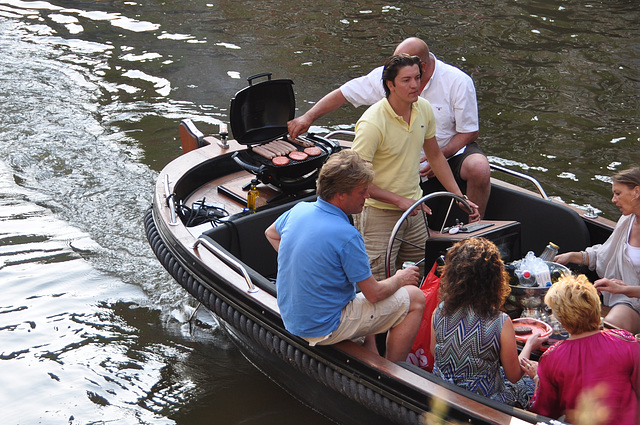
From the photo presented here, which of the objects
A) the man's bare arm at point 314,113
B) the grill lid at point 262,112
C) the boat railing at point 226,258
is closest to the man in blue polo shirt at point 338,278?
the boat railing at point 226,258

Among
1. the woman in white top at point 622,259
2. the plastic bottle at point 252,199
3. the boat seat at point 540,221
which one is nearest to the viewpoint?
the woman in white top at point 622,259

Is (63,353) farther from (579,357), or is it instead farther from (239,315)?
(579,357)

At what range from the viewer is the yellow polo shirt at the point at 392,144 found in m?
3.46

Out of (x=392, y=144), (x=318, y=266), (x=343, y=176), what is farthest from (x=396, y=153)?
(x=318, y=266)

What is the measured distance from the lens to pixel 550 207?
A: 3902 millimetres

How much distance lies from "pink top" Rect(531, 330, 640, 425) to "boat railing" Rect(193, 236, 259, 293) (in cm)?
142

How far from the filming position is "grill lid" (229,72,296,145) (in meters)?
4.52

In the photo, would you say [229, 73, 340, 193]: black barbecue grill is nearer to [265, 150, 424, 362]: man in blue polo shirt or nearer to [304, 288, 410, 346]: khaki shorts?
[265, 150, 424, 362]: man in blue polo shirt

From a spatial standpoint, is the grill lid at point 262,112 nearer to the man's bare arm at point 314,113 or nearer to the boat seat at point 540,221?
the man's bare arm at point 314,113

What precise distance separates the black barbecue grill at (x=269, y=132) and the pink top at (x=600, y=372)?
2140 millimetres

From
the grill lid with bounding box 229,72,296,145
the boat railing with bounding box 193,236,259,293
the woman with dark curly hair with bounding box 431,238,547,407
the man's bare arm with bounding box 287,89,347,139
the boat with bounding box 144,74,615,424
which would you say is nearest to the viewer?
the woman with dark curly hair with bounding box 431,238,547,407

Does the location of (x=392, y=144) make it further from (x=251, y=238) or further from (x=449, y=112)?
(x=251, y=238)

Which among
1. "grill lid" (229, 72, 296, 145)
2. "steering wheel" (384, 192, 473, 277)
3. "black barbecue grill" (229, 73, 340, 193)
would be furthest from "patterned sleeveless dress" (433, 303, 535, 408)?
"grill lid" (229, 72, 296, 145)

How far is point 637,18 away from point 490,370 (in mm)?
9408
